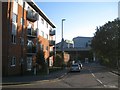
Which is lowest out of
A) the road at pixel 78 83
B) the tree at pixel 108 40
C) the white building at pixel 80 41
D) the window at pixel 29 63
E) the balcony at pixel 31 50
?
the road at pixel 78 83

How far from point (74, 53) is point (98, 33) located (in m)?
62.8

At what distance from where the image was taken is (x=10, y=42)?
38750 mm

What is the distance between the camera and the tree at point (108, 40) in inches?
2404

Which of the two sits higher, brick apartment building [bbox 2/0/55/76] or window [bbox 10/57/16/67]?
brick apartment building [bbox 2/0/55/76]

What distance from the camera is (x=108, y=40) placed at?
64188mm

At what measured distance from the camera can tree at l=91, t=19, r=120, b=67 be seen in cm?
6106

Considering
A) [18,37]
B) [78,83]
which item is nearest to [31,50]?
[18,37]

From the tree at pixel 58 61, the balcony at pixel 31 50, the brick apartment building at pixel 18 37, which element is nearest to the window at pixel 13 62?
the brick apartment building at pixel 18 37

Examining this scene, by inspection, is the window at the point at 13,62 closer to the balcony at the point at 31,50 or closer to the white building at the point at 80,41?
the balcony at the point at 31,50

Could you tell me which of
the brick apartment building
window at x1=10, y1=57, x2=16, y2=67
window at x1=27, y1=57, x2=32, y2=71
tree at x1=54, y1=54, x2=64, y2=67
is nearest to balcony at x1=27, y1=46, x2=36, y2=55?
the brick apartment building

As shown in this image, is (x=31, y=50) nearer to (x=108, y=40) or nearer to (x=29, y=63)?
(x=29, y=63)

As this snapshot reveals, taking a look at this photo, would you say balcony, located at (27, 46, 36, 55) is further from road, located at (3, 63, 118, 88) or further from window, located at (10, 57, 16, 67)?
road, located at (3, 63, 118, 88)

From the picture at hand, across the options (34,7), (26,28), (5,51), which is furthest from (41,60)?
(5,51)

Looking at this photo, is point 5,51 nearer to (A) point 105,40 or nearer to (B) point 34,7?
(B) point 34,7
